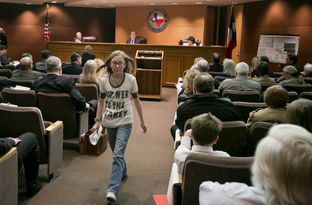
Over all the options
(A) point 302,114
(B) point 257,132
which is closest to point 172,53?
(B) point 257,132

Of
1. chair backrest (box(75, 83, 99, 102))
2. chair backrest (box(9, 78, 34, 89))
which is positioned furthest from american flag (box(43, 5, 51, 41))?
chair backrest (box(75, 83, 99, 102))

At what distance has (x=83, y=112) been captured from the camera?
4.71 m

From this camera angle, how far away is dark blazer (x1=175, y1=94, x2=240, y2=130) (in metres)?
3.17

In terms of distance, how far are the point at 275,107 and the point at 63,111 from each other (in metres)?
2.45

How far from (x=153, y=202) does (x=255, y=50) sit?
29.5 ft

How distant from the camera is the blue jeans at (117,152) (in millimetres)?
3330

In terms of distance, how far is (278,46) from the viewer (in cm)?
1009

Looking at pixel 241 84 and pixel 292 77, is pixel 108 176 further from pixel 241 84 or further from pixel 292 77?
pixel 292 77

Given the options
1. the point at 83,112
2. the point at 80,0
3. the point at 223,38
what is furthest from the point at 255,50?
the point at 83,112

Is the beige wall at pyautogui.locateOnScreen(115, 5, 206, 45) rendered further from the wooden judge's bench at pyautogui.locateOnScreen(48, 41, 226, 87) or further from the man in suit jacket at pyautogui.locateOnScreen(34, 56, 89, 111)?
the man in suit jacket at pyautogui.locateOnScreen(34, 56, 89, 111)

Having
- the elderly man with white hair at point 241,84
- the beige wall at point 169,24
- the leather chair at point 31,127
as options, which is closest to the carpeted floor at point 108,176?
the leather chair at point 31,127

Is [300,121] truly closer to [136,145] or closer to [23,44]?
[136,145]

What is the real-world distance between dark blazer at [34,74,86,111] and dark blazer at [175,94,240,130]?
161 cm

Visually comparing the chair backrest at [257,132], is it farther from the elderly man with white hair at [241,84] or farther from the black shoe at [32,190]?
the elderly man with white hair at [241,84]
